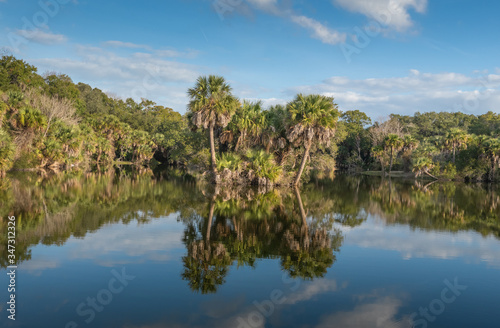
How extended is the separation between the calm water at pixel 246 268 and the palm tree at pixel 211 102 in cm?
1534

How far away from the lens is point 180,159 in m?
80.3

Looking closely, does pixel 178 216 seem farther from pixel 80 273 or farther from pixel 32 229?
pixel 80 273

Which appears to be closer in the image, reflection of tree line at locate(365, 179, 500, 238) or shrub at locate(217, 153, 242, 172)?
reflection of tree line at locate(365, 179, 500, 238)

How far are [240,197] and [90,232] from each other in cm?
1254

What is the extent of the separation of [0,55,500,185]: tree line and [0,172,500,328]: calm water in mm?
14990

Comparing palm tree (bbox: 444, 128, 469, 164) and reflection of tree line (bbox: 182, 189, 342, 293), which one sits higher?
palm tree (bbox: 444, 128, 469, 164)

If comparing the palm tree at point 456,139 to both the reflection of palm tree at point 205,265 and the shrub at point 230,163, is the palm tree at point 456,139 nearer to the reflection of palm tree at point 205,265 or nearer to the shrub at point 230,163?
the shrub at point 230,163

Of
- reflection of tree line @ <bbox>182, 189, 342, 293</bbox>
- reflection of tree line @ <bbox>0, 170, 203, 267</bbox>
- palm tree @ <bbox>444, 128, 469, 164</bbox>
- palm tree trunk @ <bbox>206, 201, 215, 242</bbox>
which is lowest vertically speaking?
reflection of tree line @ <bbox>0, 170, 203, 267</bbox>

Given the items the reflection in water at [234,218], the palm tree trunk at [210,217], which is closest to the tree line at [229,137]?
the reflection in water at [234,218]

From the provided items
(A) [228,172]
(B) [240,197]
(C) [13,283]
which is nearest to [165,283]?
(C) [13,283]

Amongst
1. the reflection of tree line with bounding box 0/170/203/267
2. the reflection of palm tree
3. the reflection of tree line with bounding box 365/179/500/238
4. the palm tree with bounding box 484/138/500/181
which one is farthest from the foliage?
the palm tree with bounding box 484/138/500/181

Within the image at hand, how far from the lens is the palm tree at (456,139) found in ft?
183

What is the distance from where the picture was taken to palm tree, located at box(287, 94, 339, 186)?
3237 centimetres

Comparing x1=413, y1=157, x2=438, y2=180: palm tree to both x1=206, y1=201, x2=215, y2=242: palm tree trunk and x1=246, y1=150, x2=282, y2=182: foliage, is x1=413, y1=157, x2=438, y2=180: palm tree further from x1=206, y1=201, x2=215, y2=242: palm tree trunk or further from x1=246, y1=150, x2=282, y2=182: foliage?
x1=206, y1=201, x2=215, y2=242: palm tree trunk
